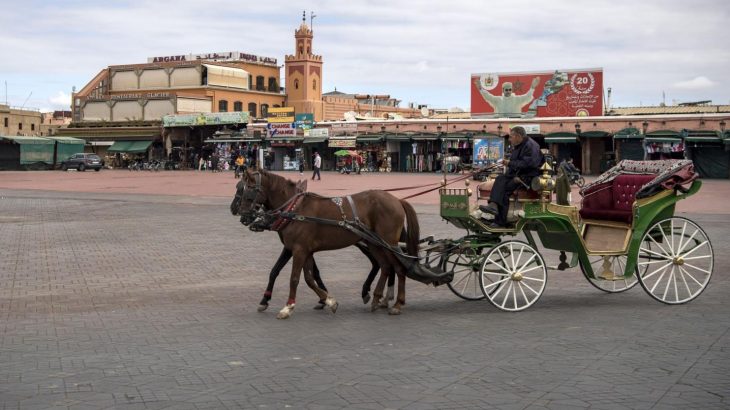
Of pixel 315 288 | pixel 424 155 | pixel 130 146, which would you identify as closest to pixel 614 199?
pixel 315 288

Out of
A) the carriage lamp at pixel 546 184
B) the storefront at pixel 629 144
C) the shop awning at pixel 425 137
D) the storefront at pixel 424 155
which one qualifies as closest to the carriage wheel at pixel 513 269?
the carriage lamp at pixel 546 184

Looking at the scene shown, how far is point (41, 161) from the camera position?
6731cm

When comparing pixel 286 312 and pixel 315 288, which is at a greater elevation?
pixel 315 288

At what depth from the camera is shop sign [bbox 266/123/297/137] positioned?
61628 mm

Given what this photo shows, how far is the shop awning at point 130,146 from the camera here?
6862 cm

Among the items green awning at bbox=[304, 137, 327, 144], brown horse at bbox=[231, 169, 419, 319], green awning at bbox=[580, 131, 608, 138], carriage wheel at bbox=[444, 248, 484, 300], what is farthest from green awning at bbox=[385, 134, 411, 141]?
brown horse at bbox=[231, 169, 419, 319]

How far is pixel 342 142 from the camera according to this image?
59188 mm

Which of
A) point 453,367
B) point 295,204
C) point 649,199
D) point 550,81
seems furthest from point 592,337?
point 550,81

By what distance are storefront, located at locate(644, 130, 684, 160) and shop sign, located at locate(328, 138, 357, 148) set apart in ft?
67.1

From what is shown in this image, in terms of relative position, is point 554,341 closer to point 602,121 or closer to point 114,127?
point 602,121

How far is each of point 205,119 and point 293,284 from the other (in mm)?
58749

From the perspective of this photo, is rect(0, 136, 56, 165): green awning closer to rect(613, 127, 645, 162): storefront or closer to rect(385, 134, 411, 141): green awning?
rect(385, 134, 411, 141): green awning

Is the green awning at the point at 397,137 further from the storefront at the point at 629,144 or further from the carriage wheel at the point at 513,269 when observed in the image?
the carriage wheel at the point at 513,269

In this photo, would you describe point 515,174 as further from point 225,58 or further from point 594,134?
point 225,58
